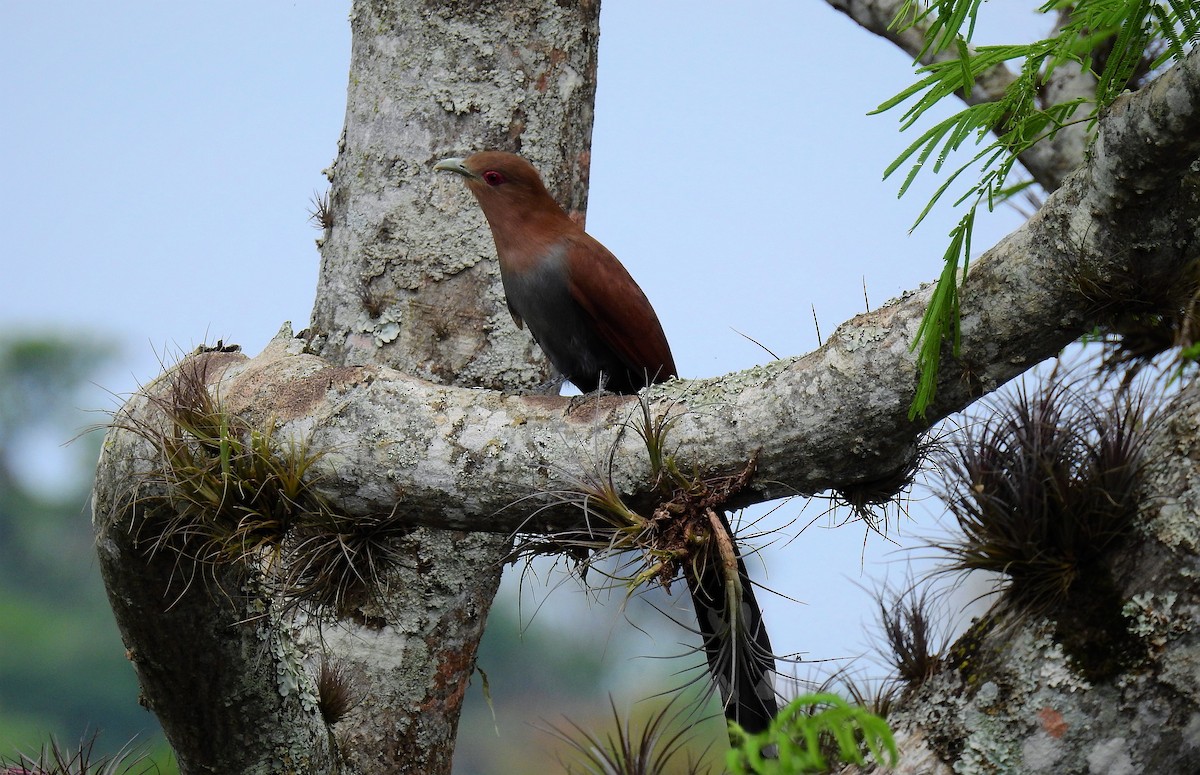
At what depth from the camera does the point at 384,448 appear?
209 cm

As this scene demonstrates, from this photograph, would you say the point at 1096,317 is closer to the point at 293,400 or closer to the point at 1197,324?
the point at 1197,324

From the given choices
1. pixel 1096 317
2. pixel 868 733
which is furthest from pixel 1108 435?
pixel 868 733

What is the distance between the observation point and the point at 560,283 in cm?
279

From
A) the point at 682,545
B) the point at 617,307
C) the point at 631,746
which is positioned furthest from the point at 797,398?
the point at 617,307

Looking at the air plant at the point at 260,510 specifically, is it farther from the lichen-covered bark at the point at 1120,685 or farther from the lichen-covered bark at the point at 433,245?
the lichen-covered bark at the point at 1120,685

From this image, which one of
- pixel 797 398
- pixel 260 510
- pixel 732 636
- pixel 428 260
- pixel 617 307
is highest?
pixel 428 260

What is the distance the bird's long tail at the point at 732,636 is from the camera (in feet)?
5.72

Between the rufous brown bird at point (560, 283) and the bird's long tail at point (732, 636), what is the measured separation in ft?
2.83

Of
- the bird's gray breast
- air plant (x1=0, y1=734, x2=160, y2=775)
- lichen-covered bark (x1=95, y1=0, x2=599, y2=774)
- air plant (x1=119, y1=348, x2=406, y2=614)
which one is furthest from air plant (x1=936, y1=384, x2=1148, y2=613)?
air plant (x1=0, y1=734, x2=160, y2=775)

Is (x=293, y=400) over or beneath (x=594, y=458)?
over

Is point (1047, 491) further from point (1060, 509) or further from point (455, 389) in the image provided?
point (455, 389)

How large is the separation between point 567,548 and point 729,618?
0.32 m

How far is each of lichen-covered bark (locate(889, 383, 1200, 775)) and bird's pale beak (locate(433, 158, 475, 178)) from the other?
184cm

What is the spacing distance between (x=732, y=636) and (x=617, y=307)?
1.20 m
